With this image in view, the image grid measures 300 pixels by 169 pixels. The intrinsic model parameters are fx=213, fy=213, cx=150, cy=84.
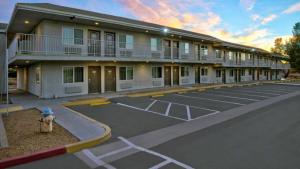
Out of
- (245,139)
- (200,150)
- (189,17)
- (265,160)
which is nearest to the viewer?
(265,160)

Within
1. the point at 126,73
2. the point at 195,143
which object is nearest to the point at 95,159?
the point at 195,143

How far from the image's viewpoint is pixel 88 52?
55.6 feet

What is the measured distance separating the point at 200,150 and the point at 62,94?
12603 millimetres

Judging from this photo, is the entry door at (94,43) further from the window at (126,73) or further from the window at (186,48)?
the window at (186,48)

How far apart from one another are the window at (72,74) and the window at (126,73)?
3.92m

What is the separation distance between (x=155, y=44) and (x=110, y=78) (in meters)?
6.65

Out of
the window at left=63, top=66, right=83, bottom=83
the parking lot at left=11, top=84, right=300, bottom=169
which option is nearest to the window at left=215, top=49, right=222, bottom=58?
the window at left=63, top=66, right=83, bottom=83

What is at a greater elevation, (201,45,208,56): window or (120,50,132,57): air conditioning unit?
(201,45,208,56): window

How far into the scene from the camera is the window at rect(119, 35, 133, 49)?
1912 cm

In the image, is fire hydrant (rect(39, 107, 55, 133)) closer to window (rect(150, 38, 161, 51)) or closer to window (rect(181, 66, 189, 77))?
window (rect(150, 38, 161, 51))

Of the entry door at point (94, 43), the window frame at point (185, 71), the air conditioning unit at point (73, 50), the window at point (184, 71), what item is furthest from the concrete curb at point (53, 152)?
the window at point (184, 71)

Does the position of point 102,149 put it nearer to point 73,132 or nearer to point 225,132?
point 73,132

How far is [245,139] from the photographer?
274 inches

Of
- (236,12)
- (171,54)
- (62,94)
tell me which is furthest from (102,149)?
(236,12)
